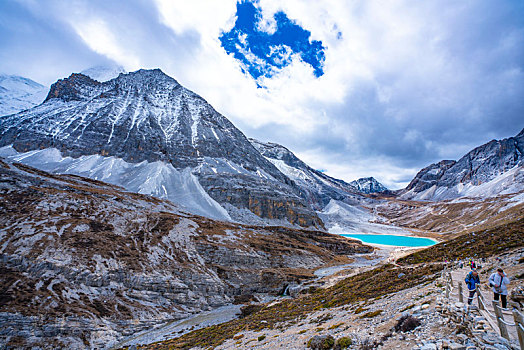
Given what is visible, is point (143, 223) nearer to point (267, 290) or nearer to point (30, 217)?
point (30, 217)

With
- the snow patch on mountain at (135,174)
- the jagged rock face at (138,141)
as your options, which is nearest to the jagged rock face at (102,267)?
the snow patch on mountain at (135,174)

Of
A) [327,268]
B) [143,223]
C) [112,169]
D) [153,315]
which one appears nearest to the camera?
[153,315]

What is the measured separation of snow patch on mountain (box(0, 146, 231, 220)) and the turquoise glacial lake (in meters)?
103

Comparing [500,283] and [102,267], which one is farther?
[102,267]

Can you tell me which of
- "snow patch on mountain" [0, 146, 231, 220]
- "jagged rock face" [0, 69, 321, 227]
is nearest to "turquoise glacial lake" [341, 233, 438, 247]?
"jagged rock face" [0, 69, 321, 227]

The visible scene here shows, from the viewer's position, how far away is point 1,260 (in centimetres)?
3278

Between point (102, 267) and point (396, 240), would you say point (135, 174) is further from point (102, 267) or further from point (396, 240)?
point (396, 240)

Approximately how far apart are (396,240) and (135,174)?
168m

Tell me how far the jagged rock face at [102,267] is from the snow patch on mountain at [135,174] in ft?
187

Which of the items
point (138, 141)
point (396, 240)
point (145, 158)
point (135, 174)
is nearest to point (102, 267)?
point (135, 174)

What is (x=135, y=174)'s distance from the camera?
13925 centimetres

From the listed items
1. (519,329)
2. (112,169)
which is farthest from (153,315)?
(112,169)

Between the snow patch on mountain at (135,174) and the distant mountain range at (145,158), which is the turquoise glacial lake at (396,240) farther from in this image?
the snow patch on mountain at (135,174)

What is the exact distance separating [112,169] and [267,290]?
126 meters
